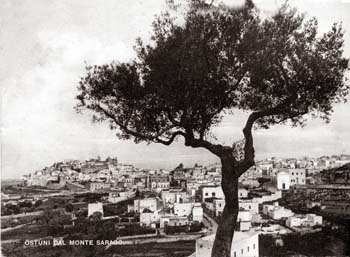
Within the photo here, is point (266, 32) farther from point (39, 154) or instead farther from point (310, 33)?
point (39, 154)

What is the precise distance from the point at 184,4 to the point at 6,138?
3172 mm

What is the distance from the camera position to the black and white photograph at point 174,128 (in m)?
5.34

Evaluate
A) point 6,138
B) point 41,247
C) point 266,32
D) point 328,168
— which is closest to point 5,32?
point 6,138

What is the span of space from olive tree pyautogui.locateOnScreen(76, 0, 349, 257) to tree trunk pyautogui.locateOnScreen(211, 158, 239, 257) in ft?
0.04

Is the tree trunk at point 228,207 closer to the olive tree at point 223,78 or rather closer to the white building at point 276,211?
the olive tree at point 223,78

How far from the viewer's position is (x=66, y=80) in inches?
235

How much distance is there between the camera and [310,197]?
6.67m

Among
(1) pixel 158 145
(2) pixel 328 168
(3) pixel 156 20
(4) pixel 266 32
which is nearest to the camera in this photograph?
(4) pixel 266 32

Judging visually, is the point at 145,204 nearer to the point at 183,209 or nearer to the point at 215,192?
the point at 183,209

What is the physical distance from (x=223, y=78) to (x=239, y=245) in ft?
8.06

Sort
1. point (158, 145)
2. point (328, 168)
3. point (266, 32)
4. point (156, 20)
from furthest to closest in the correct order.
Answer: point (328, 168) < point (158, 145) < point (156, 20) < point (266, 32)

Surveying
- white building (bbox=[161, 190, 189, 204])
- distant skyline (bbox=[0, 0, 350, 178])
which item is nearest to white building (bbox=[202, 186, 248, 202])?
white building (bbox=[161, 190, 189, 204])

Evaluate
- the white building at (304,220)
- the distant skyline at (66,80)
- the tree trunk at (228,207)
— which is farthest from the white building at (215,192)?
the white building at (304,220)

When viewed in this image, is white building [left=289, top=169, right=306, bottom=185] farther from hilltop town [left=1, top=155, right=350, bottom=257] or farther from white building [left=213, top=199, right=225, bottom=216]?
white building [left=213, top=199, right=225, bottom=216]
